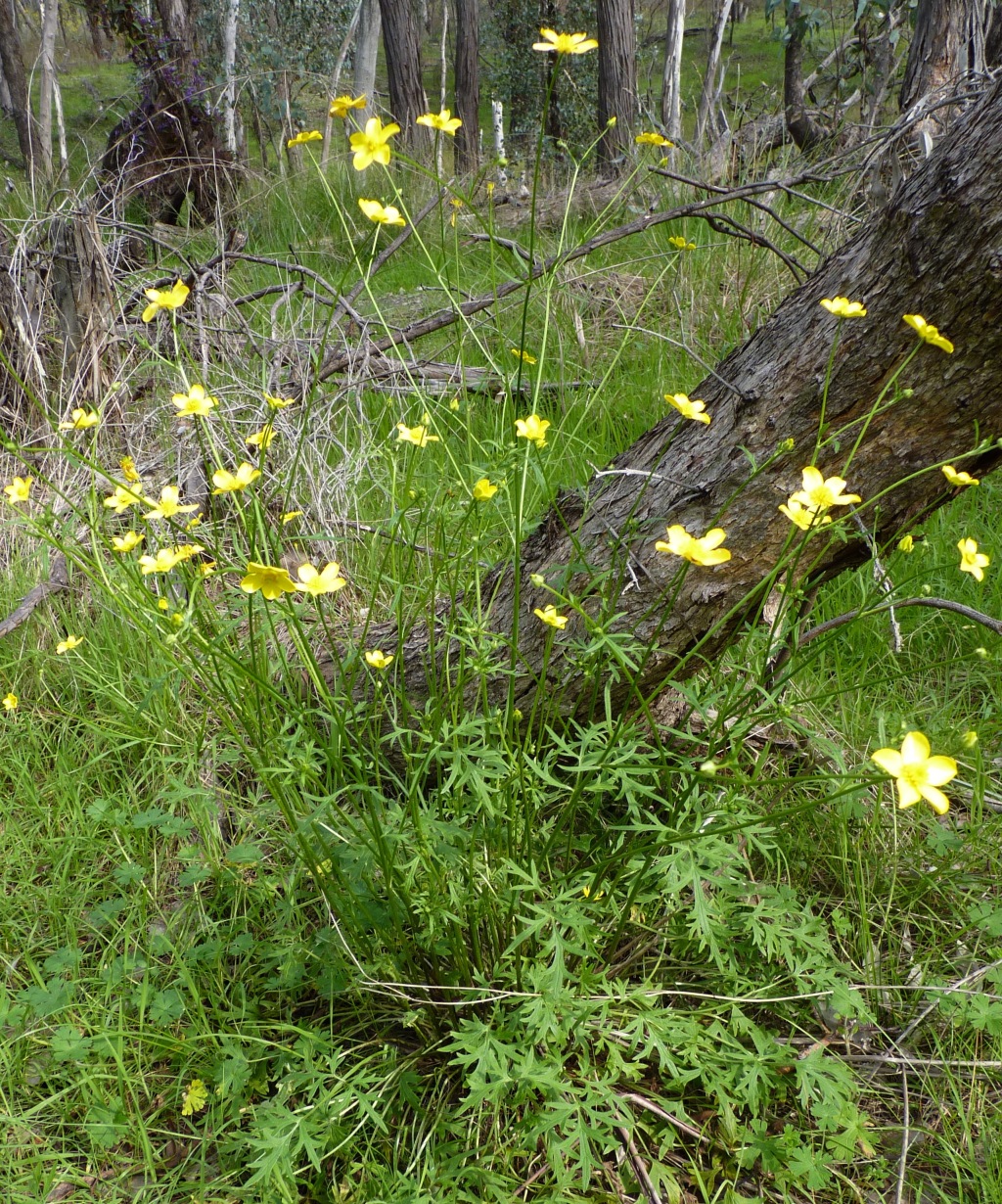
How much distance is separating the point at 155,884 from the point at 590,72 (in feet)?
43.7

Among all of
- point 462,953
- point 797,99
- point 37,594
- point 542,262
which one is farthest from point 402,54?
point 462,953

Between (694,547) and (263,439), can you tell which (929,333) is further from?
(263,439)

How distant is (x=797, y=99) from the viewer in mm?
6742

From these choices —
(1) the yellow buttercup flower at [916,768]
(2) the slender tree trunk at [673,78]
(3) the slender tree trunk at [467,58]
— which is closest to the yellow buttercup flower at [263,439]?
(1) the yellow buttercup flower at [916,768]

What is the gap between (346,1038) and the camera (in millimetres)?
1445

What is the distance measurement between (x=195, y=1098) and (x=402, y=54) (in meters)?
9.06

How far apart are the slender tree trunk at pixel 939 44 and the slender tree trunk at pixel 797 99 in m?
0.52

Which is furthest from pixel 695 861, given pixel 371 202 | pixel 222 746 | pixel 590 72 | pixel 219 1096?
pixel 590 72

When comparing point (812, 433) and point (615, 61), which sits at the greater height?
point (615, 61)

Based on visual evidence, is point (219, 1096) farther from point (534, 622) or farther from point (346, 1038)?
point (534, 622)

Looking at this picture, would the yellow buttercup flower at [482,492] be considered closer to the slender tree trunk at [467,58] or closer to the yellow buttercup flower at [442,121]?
the yellow buttercup flower at [442,121]

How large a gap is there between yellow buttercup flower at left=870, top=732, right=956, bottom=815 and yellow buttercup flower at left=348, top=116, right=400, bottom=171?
936 mm

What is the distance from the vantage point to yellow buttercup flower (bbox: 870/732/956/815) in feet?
2.64

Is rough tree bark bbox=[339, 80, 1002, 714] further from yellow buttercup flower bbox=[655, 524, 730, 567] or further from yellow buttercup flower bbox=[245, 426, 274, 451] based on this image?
yellow buttercup flower bbox=[245, 426, 274, 451]
